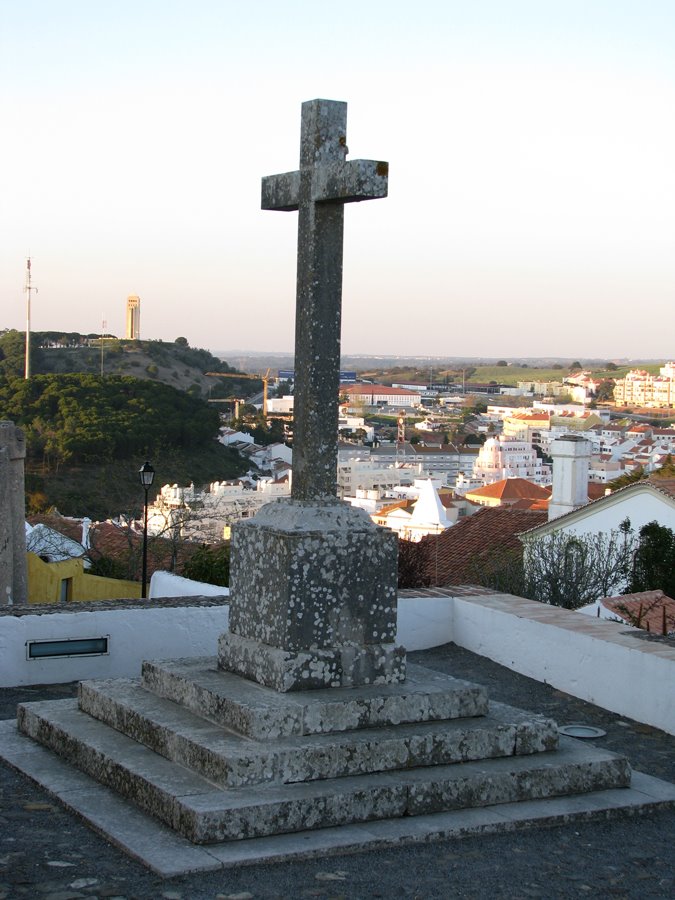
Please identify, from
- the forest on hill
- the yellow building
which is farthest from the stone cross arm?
the forest on hill

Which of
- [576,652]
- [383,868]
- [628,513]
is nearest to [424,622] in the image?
[576,652]

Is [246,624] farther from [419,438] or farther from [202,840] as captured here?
[419,438]

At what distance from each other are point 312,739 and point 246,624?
66 cm

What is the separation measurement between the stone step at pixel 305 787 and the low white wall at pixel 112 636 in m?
1.25

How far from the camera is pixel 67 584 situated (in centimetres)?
1422

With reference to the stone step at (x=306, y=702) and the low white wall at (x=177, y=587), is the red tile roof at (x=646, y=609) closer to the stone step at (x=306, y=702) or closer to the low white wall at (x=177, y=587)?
the low white wall at (x=177, y=587)

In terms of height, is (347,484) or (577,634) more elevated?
(577,634)

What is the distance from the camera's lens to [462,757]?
4270 mm

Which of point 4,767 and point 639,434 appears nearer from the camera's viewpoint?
point 4,767

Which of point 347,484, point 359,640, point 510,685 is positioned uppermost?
point 359,640

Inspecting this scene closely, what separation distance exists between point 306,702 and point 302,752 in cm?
26

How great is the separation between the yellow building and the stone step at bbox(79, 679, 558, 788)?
31.3 ft

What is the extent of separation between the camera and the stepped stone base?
12.5 feet

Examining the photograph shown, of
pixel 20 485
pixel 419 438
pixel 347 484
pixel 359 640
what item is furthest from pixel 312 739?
pixel 419 438
